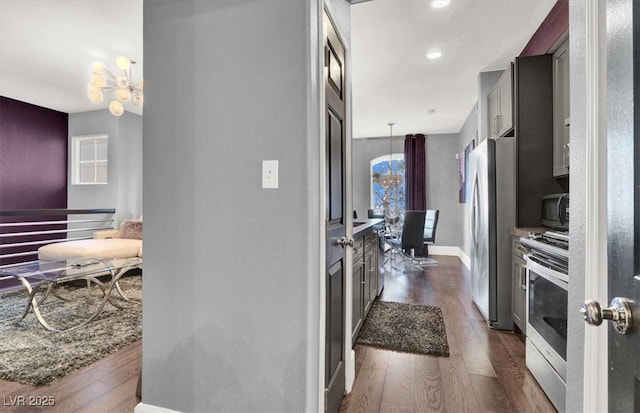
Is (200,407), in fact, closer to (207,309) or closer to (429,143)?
(207,309)

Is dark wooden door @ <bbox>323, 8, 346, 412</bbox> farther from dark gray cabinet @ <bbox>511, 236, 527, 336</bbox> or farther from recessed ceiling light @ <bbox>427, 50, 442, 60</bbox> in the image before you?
recessed ceiling light @ <bbox>427, 50, 442, 60</bbox>

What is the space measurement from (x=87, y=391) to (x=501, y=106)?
4162 millimetres

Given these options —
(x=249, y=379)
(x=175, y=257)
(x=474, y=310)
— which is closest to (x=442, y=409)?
(x=249, y=379)

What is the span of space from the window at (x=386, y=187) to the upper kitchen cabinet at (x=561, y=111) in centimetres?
493

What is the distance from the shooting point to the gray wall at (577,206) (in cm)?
95

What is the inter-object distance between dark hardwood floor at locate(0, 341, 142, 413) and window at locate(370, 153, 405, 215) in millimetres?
6353

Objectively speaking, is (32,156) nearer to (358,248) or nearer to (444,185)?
(358,248)

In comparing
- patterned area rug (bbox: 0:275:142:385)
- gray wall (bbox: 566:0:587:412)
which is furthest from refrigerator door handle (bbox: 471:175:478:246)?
patterned area rug (bbox: 0:275:142:385)

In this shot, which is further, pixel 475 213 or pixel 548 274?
pixel 475 213

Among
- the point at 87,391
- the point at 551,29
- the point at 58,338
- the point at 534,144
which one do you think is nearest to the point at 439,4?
the point at 551,29

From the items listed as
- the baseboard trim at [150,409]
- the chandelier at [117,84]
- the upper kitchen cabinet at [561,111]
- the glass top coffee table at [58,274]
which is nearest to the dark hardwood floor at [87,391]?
the baseboard trim at [150,409]

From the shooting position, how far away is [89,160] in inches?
237

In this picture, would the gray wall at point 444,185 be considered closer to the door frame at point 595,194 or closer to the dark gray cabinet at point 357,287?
the dark gray cabinet at point 357,287

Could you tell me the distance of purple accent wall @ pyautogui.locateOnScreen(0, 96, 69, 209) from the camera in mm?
5129
